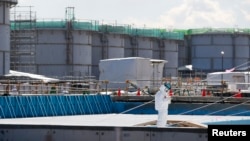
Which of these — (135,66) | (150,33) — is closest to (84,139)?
(135,66)

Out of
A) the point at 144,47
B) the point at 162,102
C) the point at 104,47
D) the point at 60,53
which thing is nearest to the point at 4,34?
the point at 60,53

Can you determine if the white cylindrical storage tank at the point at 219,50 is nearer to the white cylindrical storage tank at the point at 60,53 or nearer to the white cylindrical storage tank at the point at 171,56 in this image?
the white cylindrical storage tank at the point at 171,56

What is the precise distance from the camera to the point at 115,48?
79.4 meters

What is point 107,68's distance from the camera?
5459 centimetres

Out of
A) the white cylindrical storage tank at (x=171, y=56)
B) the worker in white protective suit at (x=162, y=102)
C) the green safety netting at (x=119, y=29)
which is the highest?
the green safety netting at (x=119, y=29)

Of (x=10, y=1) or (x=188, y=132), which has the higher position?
(x=10, y=1)

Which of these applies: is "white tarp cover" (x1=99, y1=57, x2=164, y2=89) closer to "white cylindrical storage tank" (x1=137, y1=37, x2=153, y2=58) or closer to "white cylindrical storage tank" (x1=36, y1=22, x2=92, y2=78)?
"white cylindrical storage tank" (x1=36, y1=22, x2=92, y2=78)

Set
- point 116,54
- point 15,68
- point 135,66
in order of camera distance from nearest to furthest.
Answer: point 135,66
point 15,68
point 116,54

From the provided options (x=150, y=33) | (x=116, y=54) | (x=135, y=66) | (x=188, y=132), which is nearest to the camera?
(x=188, y=132)

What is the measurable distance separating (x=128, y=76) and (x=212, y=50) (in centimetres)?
4451

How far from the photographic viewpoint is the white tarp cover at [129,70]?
171ft

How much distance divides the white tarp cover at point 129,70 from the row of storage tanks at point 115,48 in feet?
31.0

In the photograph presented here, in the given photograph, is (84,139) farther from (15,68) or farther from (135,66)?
(15,68)

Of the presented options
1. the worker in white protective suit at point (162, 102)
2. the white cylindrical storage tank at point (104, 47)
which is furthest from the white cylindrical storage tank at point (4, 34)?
the worker in white protective suit at point (162, 102)
